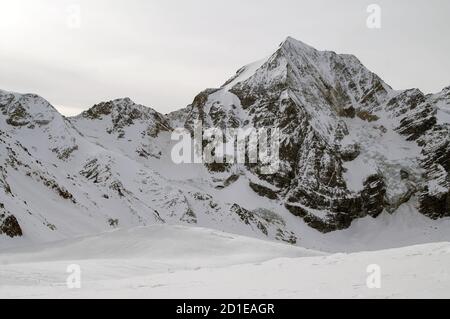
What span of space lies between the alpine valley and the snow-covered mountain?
367 mm

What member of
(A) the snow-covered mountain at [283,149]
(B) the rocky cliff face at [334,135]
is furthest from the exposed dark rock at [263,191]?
(B) the rocky cliff face at [334,135]

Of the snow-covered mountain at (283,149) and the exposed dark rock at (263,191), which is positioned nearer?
the snow-covered mountain at (283,149)

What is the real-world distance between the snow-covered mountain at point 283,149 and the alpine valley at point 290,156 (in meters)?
0.37

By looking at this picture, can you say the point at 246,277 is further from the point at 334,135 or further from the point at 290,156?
the point at 334,135

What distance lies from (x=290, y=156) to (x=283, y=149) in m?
2.69

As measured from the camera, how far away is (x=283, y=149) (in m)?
135

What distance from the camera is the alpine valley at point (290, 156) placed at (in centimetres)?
9212

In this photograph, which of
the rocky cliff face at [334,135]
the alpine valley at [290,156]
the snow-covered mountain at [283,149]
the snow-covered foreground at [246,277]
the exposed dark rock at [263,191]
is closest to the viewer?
the snow-covered foreground at [246,277]

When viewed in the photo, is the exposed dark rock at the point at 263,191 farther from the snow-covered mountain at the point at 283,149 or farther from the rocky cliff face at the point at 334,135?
the rocky cliff face at the point at 334,135

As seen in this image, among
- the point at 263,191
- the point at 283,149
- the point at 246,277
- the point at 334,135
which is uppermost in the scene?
the point at 334,135

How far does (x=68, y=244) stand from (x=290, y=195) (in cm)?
10385

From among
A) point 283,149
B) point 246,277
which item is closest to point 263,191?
point 283,149

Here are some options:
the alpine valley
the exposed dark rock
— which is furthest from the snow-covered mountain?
the alpine valley
